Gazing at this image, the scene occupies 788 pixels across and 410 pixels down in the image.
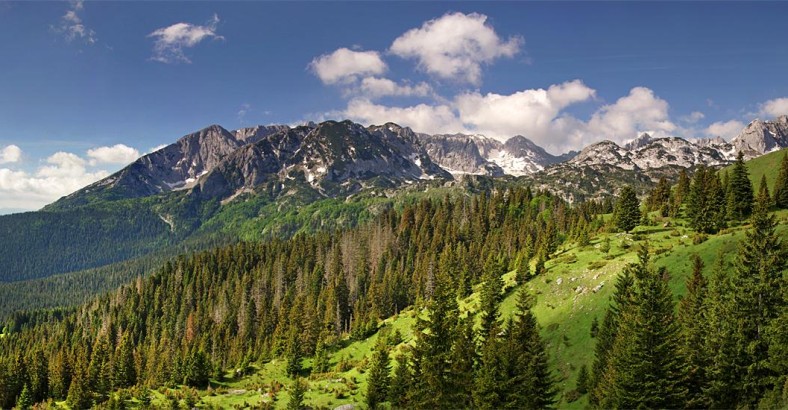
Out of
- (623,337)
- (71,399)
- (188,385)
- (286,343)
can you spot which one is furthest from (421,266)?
(623,337)

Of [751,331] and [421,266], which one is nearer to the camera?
[751,331]

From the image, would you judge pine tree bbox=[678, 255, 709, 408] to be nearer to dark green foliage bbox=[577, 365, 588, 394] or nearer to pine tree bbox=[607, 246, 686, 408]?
pine tree bbox=[607, 246, 686, 408]

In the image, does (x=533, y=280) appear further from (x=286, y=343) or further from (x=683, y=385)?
(x=286, y=343)

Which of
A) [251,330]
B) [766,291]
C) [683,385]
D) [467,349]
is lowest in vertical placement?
[251,330]

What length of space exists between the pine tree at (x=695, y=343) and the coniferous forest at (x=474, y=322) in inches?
6.6

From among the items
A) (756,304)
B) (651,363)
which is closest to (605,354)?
(651,363)

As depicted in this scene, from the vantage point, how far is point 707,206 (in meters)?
82.2

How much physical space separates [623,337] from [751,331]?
11039 mm

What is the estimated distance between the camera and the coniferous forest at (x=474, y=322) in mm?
39750

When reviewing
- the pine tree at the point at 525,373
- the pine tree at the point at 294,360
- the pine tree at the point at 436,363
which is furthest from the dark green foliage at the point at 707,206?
the pine tree at the point at 294,360

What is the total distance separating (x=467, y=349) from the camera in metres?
46.4

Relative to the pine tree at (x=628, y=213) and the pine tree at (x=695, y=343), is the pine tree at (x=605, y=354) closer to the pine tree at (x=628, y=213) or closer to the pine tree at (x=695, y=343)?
the pine tree at (x=695, y=343)

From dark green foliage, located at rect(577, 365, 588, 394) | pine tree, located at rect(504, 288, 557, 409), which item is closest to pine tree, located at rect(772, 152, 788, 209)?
dark green foliage, located at rect(577, 365, 588, 394)

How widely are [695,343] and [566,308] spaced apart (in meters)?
29.1
